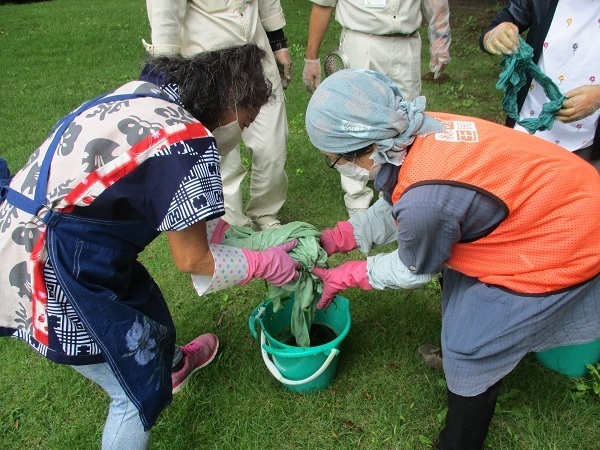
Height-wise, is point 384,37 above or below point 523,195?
below

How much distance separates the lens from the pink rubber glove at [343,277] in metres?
2.07

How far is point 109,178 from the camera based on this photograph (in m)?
1.51

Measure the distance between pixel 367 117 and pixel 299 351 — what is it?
1061mm

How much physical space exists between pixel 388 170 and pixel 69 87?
6.44 meters

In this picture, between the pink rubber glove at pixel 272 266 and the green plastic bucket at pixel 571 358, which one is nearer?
the pink rubber glove at pixel 272 266

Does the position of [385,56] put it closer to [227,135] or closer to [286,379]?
[227,135]

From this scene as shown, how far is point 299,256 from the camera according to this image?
218 centimetres

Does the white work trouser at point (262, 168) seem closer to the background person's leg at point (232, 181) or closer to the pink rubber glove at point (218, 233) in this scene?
the background person's leg at point (232, 181)

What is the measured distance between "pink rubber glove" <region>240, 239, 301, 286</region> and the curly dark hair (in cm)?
50

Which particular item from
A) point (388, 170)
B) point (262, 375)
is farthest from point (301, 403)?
point (388, 170)

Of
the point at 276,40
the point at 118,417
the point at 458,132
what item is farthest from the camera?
the point at 276,40

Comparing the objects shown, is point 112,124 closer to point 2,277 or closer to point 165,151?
point 165,151

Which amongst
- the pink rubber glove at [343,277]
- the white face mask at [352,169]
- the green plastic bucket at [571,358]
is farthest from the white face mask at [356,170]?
the green plastic bucket at [571,358]

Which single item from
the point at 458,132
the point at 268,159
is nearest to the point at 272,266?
the point at 458,132
